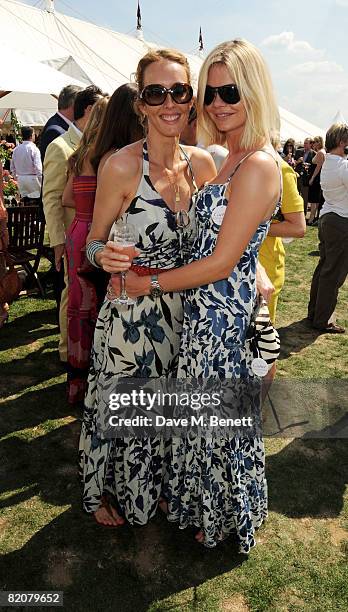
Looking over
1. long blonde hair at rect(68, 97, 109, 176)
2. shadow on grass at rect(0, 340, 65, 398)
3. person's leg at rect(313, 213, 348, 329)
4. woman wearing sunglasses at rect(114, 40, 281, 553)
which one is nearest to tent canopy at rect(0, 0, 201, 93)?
person's leg at rect(313, 213, 348, 329)

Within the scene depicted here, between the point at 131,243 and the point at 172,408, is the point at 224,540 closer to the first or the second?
the point at 172,408

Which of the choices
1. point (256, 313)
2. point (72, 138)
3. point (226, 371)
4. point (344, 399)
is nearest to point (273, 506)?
point (226, 371)

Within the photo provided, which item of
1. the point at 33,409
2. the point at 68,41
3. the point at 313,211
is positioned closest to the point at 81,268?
the point at 33,409

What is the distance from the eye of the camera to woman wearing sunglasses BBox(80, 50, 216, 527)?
2316mm

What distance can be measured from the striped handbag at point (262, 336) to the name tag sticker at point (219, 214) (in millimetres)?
504

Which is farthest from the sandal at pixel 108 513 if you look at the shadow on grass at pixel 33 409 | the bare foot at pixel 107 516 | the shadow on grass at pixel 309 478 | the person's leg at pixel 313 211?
the person's leg at pixel 313 211

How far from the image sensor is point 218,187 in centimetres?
221

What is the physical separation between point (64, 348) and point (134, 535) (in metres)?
2.20

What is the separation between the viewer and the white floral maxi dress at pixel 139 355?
2.37 metres

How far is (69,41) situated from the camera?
71.5 ft

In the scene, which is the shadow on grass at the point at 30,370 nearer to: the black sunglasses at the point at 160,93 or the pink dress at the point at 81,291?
the pink dress at the point at 81,291

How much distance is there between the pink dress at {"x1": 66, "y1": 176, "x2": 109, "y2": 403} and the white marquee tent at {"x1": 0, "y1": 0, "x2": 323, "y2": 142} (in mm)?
12044

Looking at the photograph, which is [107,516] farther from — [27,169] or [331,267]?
[27,169]

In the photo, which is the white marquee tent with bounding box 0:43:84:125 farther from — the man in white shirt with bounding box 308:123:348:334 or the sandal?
the sandal
